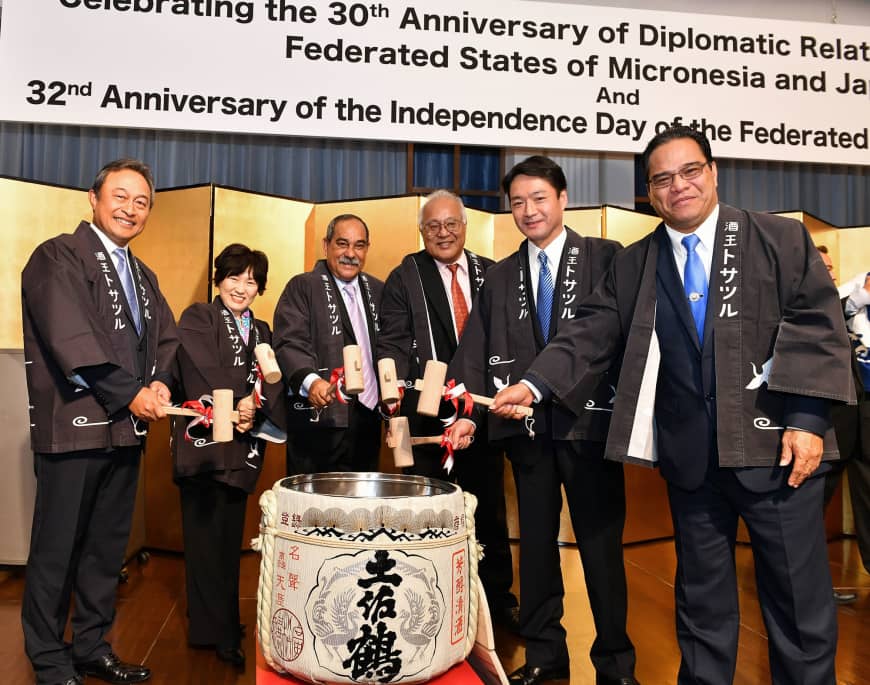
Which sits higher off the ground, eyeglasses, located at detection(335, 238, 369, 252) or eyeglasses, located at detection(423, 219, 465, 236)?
eyeglasses, located at detection(423, 219, 465, 236)

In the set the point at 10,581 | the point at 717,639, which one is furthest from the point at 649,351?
Answer: the point at 10,581

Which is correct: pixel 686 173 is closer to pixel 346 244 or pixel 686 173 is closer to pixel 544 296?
pixel 544 296

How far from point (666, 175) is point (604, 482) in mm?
879

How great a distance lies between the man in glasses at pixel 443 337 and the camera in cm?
288

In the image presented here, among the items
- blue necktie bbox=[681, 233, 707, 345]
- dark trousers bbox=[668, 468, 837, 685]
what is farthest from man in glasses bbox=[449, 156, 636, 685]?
blue necktie bbox=[681, 233, 707, 345]

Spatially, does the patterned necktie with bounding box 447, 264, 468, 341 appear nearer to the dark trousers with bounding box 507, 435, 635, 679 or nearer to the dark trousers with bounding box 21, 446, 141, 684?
the dark trousers with bounding box 507, 435, 635, 679

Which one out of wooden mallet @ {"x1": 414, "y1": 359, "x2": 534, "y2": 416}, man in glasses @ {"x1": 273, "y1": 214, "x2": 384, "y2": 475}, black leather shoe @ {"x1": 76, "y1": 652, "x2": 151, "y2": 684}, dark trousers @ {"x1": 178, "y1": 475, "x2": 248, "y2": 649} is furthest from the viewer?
man in glasses @ {"x1": 273, "y1": 214, "x2": 384, "y2": 475}

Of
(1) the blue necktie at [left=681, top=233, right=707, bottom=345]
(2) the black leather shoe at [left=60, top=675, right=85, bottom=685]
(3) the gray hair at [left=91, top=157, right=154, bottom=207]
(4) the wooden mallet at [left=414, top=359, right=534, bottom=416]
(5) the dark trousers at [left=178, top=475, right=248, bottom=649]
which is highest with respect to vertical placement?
(3) the gray hair at [left=91, top=157, right=154, bottom=207]

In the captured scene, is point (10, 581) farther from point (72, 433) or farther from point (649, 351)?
point (649, 351)

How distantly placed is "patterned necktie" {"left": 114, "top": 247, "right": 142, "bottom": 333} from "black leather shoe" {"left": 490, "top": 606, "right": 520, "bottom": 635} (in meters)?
1.65

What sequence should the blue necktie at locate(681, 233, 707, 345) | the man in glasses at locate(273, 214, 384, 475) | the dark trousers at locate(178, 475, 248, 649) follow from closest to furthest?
the blue necktie at locate(681, 233, 707, 345)
the dark trousers at locate(178, 475, 248, 649)
the man in glasses at locate(273, 214, 384, 475)

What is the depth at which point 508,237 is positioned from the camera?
448cm

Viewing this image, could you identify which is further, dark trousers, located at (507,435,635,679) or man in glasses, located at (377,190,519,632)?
man in glasses, located at (377,190,519,632)

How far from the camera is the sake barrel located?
1.47m
